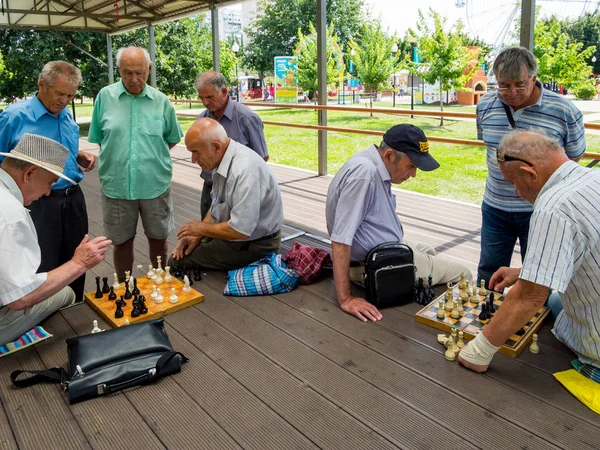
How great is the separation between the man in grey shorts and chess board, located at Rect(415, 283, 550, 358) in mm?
978

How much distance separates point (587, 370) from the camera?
1.77 m

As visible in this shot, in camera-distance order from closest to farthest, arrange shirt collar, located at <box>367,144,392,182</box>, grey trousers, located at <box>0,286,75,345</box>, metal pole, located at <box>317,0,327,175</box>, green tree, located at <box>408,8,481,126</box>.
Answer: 1. grey trousers, located at <box>0,286,75,345</box>
2. shirt collar, located at <box>367,144,392,182</box>
3. metal pole, located at <box>317,0,327,175</box>
4. green tree, located at <box>408,8,481,126</box>

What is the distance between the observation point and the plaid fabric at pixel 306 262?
274cm

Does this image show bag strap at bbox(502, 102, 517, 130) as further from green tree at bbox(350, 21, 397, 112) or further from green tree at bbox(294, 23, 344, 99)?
green tree at bbox(294, 23, 344, 99)

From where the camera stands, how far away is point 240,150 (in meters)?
2.74

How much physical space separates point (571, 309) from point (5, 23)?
1248 centimetres

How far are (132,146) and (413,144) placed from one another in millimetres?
1742

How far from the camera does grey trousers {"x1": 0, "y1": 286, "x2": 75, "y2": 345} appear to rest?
2.01m

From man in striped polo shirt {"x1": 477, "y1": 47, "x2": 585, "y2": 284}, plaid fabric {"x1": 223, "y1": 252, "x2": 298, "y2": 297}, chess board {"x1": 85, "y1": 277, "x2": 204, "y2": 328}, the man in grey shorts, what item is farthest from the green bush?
chess board {"x1": 85, "y1": 277, "x2": 204, "y2": 328}

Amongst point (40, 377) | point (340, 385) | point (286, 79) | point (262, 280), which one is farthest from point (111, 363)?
point (286, 79)

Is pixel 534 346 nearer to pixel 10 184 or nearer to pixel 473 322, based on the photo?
pixel 473 322

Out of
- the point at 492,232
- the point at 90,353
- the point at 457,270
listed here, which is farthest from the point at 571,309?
the point at 90,353

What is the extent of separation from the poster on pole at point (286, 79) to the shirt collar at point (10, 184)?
60.5 ft

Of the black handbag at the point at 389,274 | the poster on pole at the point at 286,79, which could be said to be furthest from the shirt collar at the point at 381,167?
the poster on pole at the point at 286,79
